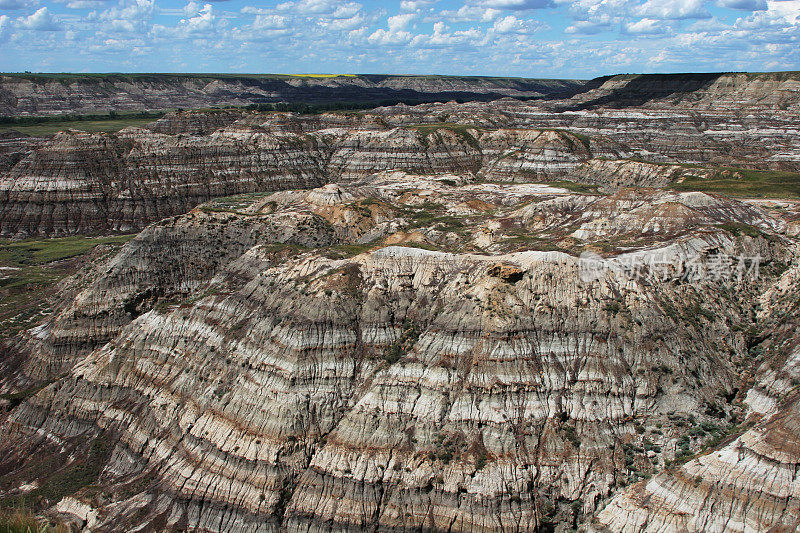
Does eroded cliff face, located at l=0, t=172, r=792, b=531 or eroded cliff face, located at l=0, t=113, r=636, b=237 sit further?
eroded cliff face, located at l=0, t=113, r=636, b=237

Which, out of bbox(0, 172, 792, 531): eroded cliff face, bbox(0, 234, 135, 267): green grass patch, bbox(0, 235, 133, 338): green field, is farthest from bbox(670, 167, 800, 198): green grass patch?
bbox(0, 234, 135, 267): green grass patch

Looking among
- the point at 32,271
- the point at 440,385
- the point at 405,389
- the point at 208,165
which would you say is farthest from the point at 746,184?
the point at 32,271

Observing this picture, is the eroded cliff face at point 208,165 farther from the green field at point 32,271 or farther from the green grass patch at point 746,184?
the green grass patch at point 746,184

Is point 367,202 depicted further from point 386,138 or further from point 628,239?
point 386,138

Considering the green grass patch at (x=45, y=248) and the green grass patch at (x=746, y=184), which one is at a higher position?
the green grass patch at (x=746, y=184)

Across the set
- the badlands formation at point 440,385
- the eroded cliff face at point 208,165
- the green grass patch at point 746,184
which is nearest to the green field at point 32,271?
the badlands formation at point 440,385

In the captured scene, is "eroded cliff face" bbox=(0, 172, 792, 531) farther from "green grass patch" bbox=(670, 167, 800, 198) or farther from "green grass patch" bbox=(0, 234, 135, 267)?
"green grass patch" bbox=(0, 234, 135, 267)

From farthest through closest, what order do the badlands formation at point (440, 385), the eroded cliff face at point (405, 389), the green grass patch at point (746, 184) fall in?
the green grass patch at point (746, 184) → the eroded cliff face at point (405, 389) → the badlands formation at point (440, 385)
